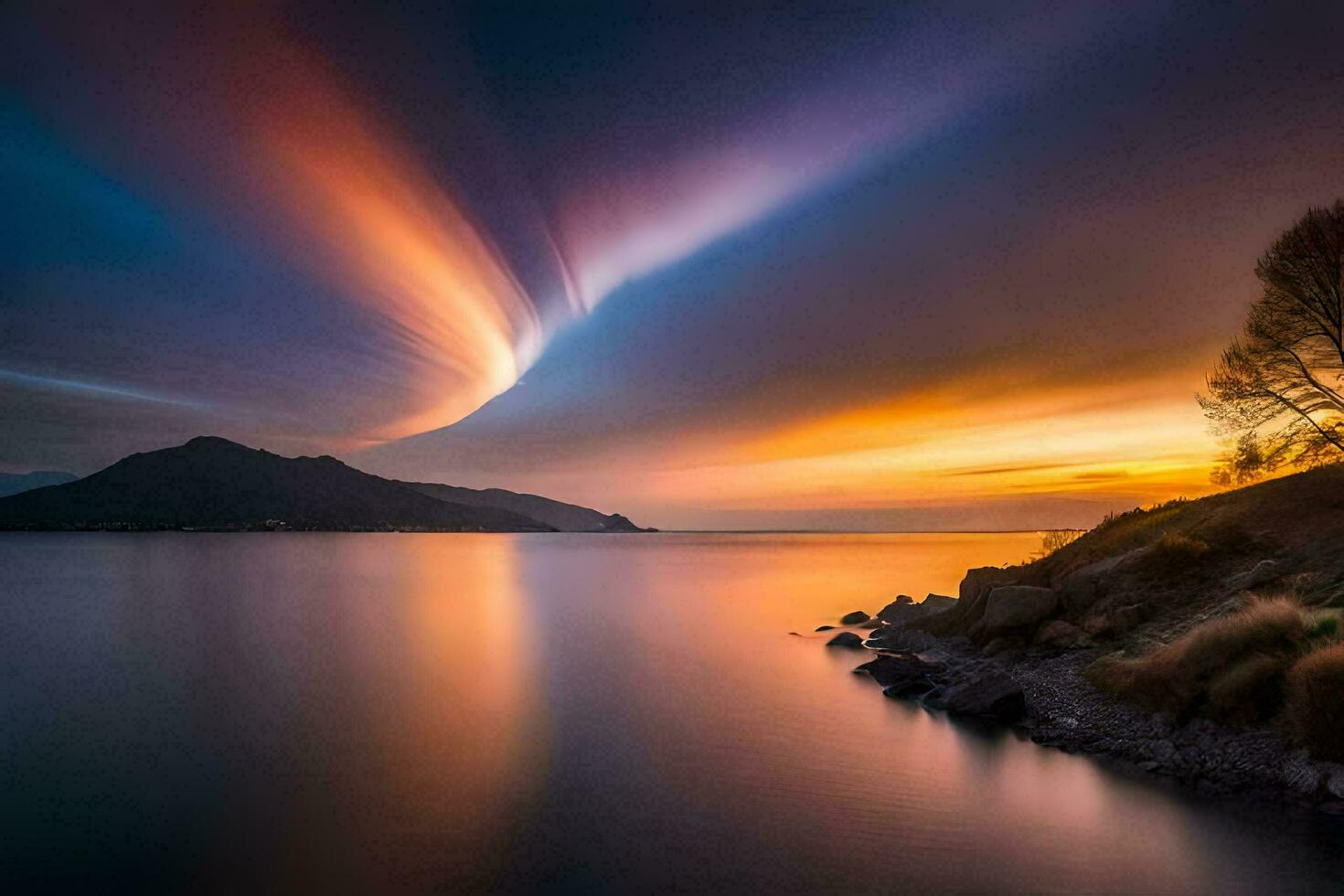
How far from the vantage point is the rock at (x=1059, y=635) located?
22.6m

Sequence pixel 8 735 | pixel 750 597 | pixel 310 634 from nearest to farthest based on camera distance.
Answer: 1. pixel 8 735
2. pixel 310 634
3. pixel 750 597

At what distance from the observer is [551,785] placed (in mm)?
16141

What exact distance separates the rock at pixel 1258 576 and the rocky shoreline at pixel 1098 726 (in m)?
4.44

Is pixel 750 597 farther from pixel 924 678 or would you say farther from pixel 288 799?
pixel 288 799

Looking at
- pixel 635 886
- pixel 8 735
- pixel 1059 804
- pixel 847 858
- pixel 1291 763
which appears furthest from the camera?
pixel 8 735

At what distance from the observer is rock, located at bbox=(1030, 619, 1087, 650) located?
74.1 feet

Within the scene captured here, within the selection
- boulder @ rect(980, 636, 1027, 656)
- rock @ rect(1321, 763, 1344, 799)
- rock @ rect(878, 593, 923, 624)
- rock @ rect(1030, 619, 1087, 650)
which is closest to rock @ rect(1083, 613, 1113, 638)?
rock @ rect(1030, 619, 1087, 650)

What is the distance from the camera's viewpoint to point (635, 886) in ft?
37.0

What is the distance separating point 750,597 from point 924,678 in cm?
4131

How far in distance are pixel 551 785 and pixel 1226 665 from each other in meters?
A: 16.1

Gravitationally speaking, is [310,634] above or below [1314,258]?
below

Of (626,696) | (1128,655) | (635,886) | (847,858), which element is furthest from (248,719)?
(1128,655)

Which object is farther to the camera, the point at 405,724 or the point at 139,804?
the point at 405,724

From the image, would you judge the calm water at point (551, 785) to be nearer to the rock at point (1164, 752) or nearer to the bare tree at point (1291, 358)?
the rock at point (1164, 752)
